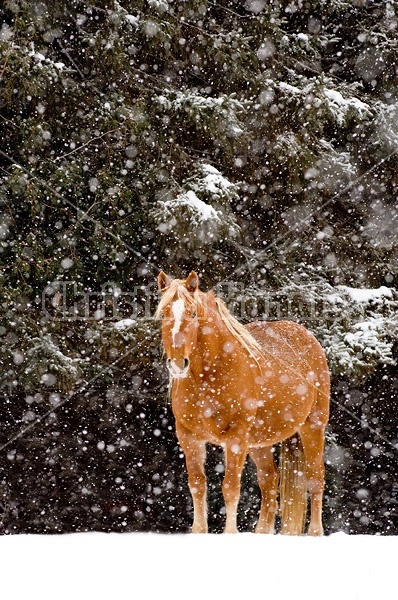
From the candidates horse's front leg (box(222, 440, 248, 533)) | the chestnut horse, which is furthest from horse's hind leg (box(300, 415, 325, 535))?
horse's front leg (box(222, 440, 248, 533))

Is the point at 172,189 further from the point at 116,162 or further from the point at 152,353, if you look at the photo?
the point at 152,353

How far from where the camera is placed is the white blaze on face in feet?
15.3

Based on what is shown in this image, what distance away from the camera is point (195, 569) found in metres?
3.54

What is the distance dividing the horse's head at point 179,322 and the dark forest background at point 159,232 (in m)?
4.32

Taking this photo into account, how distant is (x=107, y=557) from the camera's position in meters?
3.79

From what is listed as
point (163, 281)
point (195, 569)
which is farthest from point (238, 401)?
point (195, 569)

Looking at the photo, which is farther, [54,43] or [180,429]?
[54,43]

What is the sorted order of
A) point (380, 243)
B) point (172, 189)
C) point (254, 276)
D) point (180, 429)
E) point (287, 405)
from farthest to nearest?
point (380, 243), point (254, 276), point (172, 189), point (287, 405), point (180, 429)

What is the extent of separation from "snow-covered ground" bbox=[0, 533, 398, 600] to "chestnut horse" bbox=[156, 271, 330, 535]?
2.79ft

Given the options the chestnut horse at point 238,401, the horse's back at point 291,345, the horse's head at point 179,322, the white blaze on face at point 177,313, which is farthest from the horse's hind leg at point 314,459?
the white blaze on face at point 177,313

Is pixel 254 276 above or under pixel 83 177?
under

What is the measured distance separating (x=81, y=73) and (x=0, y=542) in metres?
7.94

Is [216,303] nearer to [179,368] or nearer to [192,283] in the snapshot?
[192,283]

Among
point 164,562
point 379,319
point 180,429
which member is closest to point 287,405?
point 180,429
